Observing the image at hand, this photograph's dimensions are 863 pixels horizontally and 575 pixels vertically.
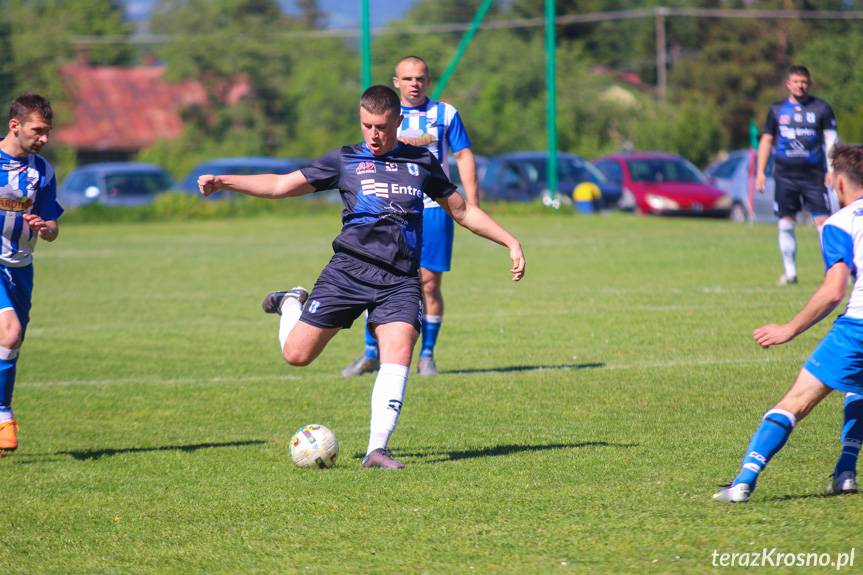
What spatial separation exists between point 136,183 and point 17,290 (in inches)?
794

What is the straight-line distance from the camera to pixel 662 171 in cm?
2419

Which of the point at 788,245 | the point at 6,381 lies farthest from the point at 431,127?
the point at 788,245

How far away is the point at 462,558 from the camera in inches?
154

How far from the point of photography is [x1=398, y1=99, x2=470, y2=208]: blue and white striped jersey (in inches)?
307

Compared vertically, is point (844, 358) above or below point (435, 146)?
below

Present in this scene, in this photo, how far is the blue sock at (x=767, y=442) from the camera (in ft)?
14.1

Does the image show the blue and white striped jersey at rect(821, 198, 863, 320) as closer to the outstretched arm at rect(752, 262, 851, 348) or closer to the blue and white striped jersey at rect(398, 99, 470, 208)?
the outstretched arm at rect(752, 262, 851, 348)

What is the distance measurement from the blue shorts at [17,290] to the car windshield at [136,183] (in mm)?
19715

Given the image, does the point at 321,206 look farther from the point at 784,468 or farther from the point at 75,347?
the point at 784,468

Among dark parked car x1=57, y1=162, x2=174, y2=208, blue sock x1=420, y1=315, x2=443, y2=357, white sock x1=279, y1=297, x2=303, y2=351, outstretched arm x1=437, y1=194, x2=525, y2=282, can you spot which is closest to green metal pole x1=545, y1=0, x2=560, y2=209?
dark parked car x1=57, y1=162, x2=174, y2=208

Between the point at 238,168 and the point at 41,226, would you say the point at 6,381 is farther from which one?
the point at 238,168

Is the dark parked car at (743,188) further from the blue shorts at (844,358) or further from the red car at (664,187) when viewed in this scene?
the blue shorts at (844,358)

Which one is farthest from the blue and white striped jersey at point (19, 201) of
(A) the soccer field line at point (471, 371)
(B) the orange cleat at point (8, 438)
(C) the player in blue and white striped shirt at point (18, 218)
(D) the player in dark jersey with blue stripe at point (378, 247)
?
(A) the soccer field line at point (471, 371)

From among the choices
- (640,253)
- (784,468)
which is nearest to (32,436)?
(784,468)
